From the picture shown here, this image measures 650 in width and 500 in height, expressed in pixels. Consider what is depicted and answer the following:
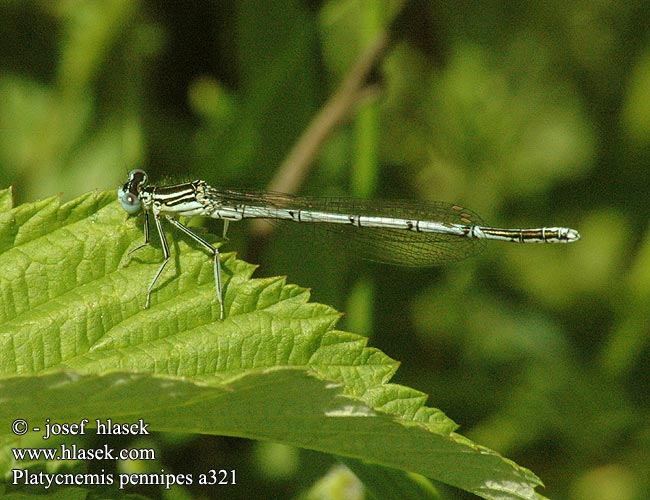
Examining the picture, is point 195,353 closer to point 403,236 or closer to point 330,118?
point 403,236

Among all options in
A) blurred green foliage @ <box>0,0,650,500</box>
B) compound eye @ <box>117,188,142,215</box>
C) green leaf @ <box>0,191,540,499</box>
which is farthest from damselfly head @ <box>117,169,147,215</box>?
blurred green foliage @ <box>0,0,650,500</box>

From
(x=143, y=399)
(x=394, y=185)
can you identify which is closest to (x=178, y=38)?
(x=394, y=185)

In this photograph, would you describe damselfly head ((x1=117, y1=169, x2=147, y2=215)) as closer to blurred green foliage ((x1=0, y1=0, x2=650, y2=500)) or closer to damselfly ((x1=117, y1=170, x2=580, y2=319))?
damselfly ((x1=117, y1=170, x2=580, y2=319))

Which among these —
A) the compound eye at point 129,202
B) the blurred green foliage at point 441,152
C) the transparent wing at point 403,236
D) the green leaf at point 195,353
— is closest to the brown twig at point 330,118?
the blurred green foliage at point 441,152

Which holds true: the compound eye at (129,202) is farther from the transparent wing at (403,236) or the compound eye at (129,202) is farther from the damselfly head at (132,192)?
the transparent wing at (403,236)

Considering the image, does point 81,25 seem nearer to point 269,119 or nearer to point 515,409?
point 269,119

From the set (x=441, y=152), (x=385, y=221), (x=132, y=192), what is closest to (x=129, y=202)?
(x=132, y=192)
